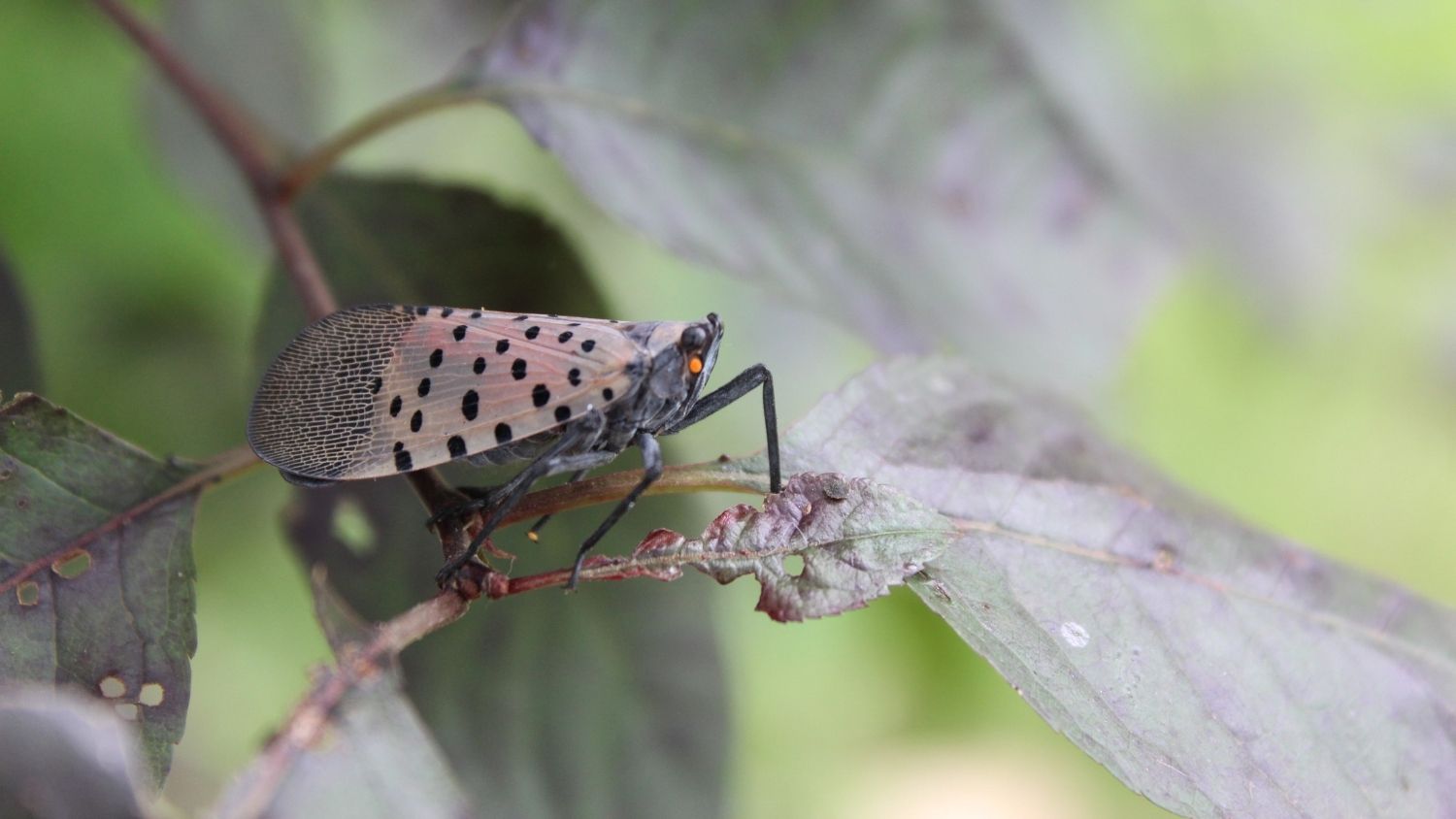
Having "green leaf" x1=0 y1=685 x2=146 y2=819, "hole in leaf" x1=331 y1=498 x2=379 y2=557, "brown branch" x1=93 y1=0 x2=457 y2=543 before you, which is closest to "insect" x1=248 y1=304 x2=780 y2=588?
"brown branch" x1=93 y1=0 x2=457 y2=543

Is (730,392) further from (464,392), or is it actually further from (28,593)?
(28,593)

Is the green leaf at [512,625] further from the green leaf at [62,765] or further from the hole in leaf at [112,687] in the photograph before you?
the green leaf at [62,765]

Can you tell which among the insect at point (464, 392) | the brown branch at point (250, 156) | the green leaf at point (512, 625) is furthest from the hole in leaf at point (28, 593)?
the green leaf at point (512, 625)

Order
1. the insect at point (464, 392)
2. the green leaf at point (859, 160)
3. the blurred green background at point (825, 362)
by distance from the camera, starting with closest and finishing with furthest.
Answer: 1. the insect at point (464, 392)
2. the green leaf at point (859, 160)
3. the blurred green background at point (825, 362)

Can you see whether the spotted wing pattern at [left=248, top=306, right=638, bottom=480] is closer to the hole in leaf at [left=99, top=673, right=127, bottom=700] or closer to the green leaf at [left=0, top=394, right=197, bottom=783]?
the green leaf at [left=0, top=394, right=197, bottom=783]

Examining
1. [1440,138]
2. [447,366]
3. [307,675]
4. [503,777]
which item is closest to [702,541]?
[307,675]

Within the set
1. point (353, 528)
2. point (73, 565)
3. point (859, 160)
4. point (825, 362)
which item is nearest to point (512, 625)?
point (353, 528)
